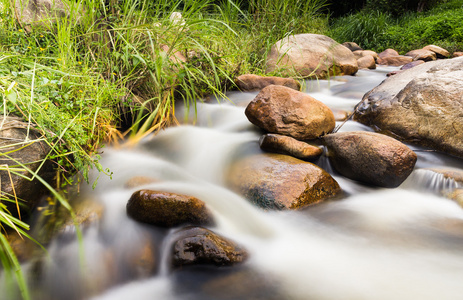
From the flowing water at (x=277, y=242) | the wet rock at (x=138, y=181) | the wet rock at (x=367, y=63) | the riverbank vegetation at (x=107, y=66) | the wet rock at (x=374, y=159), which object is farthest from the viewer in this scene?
the wet rock at (x=367, y=63)

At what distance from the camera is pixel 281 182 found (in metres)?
2.41

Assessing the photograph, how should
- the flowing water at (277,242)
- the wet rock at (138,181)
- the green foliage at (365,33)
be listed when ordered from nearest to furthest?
the flowing water at (277,242), the wet rock at (138,181), the green foliage at (365,33)

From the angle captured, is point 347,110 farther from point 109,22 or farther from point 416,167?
point 109,22

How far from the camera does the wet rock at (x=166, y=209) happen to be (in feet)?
6.50

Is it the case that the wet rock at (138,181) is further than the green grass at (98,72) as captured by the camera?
Yes

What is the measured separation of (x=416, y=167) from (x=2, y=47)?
3.74m

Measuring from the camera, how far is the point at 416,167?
284 centimetres

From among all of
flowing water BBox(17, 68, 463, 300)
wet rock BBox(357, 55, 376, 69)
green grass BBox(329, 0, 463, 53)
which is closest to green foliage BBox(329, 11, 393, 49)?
green grass BBox(329, 0, 463, 53)

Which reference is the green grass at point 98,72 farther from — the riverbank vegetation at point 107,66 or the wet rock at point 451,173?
the wet rock at point 451,173

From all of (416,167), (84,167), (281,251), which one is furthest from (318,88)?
(84,167)

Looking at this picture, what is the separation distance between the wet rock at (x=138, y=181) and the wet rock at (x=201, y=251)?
0.69 meters

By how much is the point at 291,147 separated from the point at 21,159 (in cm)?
195

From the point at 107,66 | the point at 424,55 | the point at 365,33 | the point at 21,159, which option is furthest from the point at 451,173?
the point at 365,33

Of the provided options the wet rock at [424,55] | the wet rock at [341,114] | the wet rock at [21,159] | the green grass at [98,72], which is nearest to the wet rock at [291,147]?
the green grass at [98,72]
